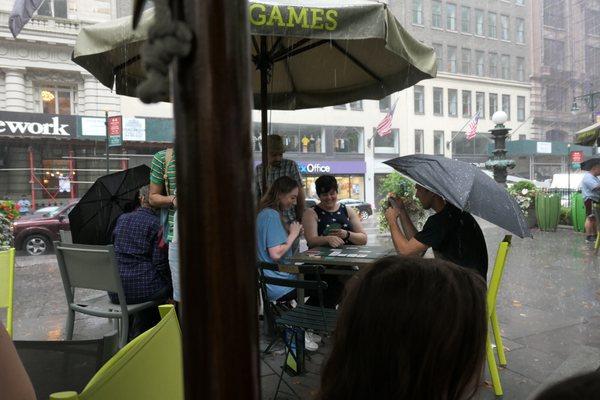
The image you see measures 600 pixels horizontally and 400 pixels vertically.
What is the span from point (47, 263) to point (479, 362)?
10.3 m

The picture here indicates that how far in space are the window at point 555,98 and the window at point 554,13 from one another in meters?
5.34

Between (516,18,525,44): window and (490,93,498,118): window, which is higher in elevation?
(516,18,525,44): window

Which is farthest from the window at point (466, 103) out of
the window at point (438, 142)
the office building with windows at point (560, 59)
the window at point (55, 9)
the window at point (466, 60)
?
the window at point (55, 9)

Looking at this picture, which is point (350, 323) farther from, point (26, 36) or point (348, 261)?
point (26, 36)

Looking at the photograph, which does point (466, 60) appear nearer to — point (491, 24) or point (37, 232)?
point (491, 24)

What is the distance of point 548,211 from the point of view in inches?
509

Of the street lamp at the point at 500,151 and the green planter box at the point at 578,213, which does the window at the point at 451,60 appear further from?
the green planter box at the point at 578,213

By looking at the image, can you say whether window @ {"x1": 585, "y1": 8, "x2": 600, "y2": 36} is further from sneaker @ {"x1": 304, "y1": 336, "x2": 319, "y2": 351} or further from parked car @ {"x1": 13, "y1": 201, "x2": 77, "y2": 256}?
sneaker @ {"x1": 304, "y1": 336, "x2": 319, "y2": 351}

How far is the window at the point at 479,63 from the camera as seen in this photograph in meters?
38.6

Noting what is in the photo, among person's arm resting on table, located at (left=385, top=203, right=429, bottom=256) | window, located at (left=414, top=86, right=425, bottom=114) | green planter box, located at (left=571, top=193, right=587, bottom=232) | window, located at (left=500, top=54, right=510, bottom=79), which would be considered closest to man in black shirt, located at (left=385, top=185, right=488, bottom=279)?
person's arm resting on table, located at (left=385, top=203, right=429, bottom=256)

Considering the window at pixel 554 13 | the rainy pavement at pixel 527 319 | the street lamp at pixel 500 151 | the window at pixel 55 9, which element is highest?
the window at pixel 554 13

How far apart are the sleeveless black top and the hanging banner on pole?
10987mm

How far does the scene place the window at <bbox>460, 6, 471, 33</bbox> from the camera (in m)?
37.4

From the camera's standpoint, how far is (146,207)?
404 centimetres
